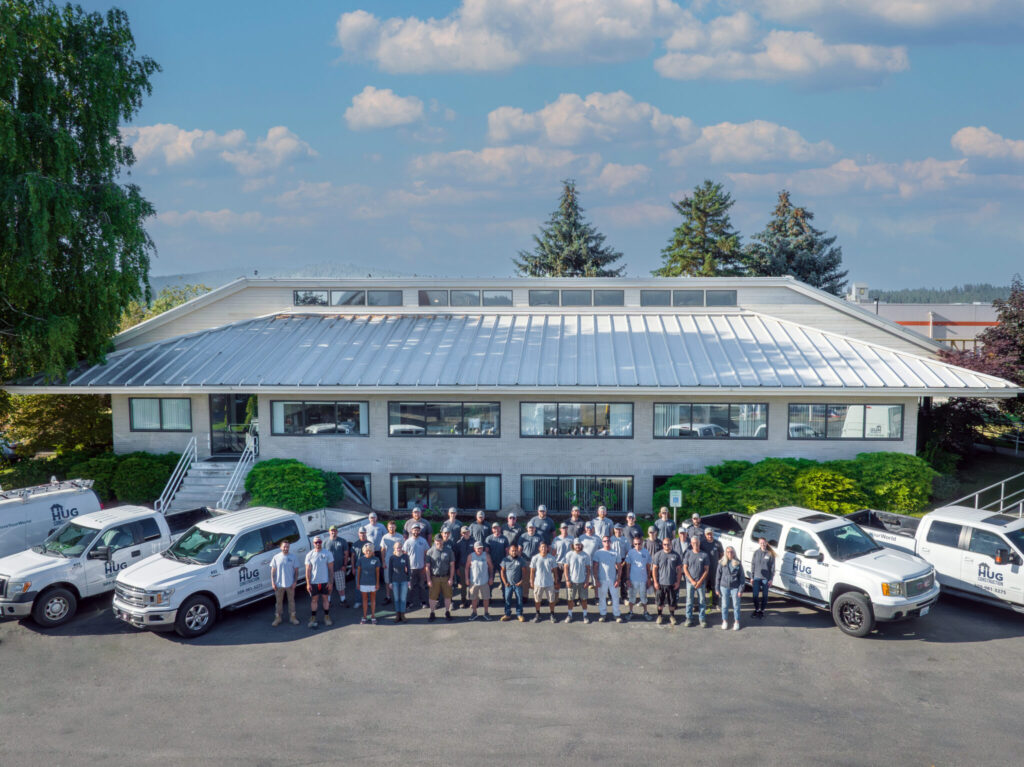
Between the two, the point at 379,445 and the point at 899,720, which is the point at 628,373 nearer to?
the point at 379,445

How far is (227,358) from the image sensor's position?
23766 mm

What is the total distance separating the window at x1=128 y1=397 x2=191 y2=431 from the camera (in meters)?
23.3

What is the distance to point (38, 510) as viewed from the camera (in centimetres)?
1655

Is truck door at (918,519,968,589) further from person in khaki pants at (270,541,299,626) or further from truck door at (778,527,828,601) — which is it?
person in khaki pants at (270,541,299,626)

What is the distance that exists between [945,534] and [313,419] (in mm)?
17992

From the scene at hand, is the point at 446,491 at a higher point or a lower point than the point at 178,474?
lower

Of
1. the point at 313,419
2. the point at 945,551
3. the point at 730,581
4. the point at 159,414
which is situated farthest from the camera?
the point at 159,414

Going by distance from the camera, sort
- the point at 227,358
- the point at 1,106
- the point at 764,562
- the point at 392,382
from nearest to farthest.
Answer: the point at 764,562 < the point at 1,106 < the point at 392,382 < the point at 227,358

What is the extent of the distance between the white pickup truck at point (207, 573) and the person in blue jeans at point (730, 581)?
905 cm

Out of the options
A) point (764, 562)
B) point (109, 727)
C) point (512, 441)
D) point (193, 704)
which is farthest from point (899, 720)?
point (512, 441)

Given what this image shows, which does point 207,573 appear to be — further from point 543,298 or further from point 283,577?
point 543,298

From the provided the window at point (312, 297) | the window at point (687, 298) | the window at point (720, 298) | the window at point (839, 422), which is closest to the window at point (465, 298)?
the window at point (312, 297)

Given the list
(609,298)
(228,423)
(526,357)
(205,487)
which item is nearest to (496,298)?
(609,298)

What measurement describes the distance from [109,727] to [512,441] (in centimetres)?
1349
